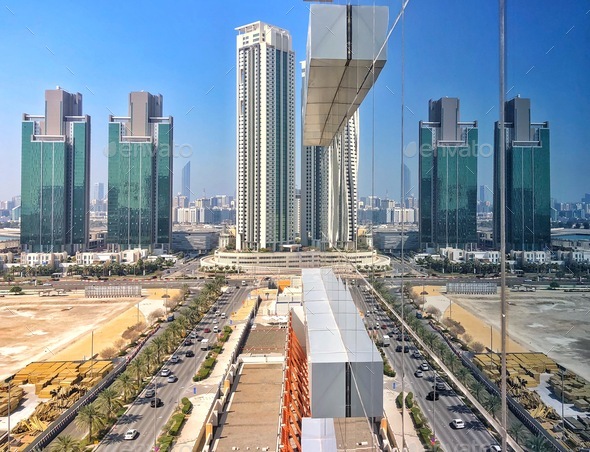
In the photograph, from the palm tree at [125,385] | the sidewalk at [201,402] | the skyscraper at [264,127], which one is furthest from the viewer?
the skyscraper at [264,127]

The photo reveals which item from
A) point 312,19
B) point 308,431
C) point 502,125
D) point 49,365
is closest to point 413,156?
point 502,125

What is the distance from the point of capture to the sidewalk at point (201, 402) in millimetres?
3932

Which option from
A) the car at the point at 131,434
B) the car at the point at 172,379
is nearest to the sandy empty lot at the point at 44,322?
the car at the point at 172,379

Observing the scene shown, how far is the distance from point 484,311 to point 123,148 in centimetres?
1703

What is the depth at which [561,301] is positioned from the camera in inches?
12.4

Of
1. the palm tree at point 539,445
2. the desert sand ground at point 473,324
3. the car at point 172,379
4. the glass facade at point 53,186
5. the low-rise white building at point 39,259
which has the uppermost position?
the glass facade at point 53,186

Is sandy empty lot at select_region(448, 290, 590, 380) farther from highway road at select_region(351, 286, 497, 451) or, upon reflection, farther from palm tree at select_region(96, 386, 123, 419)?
palm tree at select_region(96, 386, 123, 419)

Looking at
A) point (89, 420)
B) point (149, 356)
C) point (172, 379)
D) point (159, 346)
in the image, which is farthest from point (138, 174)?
point (89, 420)

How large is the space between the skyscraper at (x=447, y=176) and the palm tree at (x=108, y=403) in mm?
4486

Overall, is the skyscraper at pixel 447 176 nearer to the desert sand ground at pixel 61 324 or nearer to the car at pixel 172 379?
the car at pixel 172 379

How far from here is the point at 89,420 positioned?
4082 millimetres

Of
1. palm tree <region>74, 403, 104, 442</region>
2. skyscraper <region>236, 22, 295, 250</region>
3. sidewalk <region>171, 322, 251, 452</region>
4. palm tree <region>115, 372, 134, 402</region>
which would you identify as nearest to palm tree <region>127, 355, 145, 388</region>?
palm tree <region>115, 372, 134, 402</region>

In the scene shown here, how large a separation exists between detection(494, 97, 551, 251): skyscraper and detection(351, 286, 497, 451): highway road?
0.51 ft

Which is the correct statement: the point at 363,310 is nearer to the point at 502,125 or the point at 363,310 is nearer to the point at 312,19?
Answer: the point at 312,19
